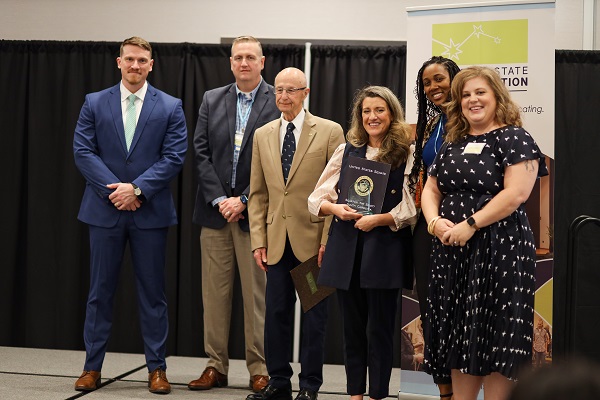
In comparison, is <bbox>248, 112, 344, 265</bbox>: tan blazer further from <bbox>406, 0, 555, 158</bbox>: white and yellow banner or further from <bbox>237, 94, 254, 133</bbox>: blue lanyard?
<bbox>406, 0, 555, 158</bbox>: white and yellow banner

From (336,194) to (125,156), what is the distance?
54.1 inches

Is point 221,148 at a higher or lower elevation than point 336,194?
higher

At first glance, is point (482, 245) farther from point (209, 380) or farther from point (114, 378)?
point (114, 378)

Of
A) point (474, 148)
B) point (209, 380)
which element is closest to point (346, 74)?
point (209, 380)

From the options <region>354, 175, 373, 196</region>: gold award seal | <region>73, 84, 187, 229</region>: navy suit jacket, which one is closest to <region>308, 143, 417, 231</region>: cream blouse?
<region>354, 175, 373, 196</region>: gold award seal

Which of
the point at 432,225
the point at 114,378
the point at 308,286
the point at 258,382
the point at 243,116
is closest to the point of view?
the point at 432,225

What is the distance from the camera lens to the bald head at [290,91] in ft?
12.7

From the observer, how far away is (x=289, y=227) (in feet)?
12.5

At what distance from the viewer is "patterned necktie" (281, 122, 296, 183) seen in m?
3.89

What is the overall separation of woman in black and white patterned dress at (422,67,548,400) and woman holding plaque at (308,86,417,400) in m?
0.28

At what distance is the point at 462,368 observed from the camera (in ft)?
9.57

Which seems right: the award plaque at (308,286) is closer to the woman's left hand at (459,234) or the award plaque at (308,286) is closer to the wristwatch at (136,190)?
the woman's left hand at (459,234)

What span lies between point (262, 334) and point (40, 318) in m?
2.44

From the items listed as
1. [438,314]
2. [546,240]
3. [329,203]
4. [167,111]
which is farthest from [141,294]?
[546,240]
